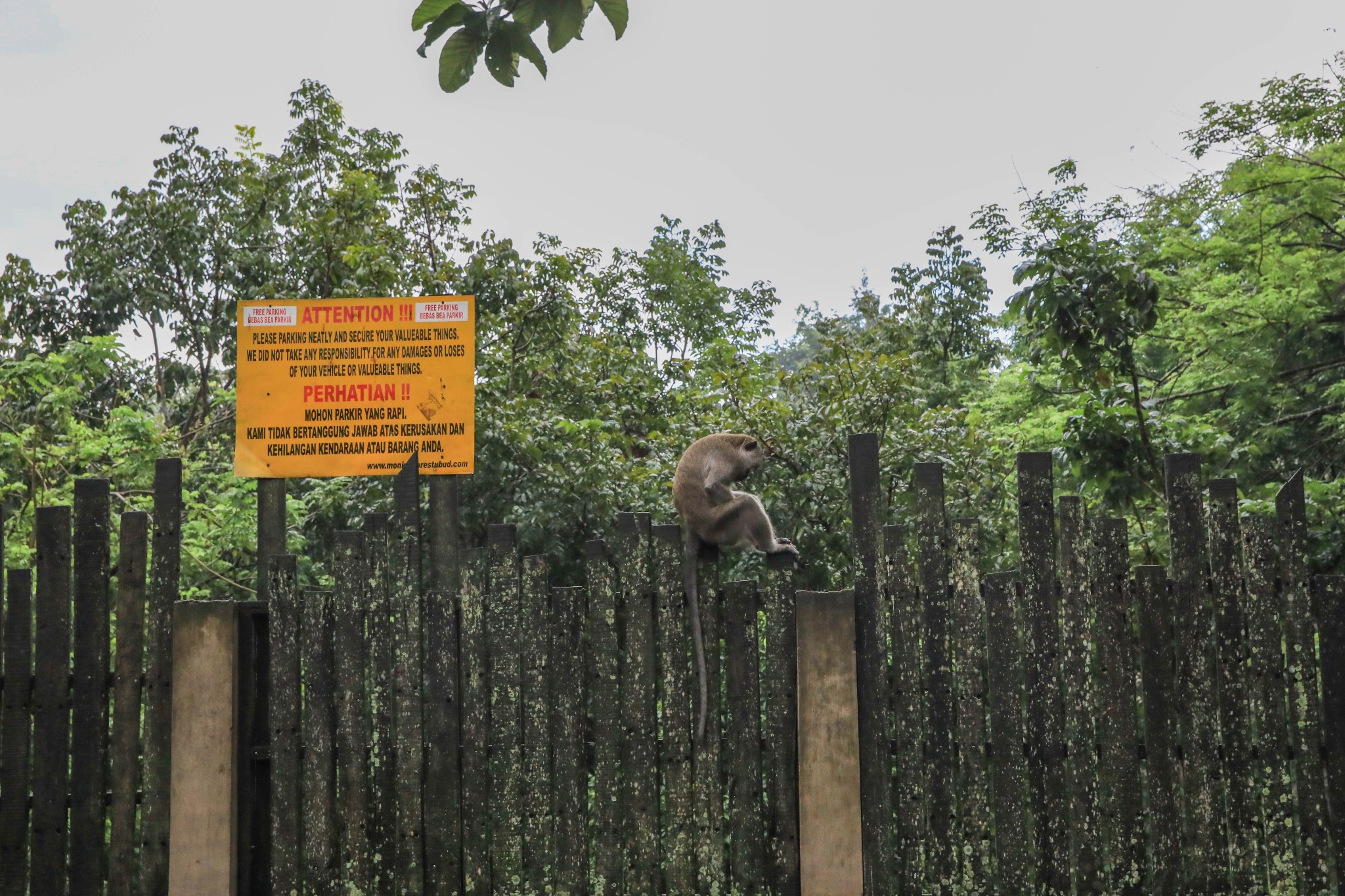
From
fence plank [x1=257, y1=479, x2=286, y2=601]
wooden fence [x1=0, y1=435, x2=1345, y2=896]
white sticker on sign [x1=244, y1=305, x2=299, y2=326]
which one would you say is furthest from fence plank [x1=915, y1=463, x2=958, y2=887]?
white sticker on sign [x1=244, y1=305, x2=299, y2=326]

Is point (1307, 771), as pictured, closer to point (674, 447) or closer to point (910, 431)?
point (910, 431)

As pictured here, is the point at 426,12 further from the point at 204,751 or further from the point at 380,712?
the point at 204,751

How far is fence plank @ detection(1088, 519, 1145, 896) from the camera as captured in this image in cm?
483

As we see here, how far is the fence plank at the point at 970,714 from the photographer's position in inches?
191

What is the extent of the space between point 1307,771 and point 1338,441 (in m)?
11.5

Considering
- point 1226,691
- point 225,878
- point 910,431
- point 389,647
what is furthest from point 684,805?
point 910,431

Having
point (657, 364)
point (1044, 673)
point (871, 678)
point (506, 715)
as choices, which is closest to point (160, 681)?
point (506, 715)

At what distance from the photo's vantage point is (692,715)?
5055 mm

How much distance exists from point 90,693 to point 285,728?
0.94 m

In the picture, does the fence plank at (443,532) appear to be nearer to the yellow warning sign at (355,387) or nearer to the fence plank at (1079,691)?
the yellow warning sign at (355,387)

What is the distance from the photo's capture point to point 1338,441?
14.5m

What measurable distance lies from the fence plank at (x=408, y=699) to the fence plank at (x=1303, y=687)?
13.0ft

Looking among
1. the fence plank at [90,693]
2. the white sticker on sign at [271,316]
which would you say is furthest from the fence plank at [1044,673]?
the fence plank at [90,693]

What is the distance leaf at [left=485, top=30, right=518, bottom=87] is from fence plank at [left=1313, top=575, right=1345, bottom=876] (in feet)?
13.6
